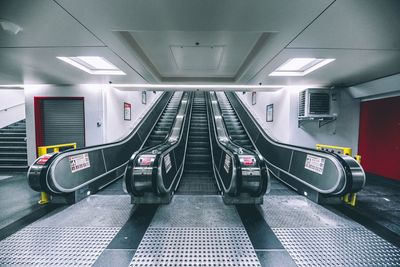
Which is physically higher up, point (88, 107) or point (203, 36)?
point (203, 36)

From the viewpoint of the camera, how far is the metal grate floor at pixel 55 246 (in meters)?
1.76

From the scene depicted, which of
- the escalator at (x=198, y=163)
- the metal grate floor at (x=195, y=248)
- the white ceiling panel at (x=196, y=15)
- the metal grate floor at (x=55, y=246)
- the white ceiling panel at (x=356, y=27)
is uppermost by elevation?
the white ceiling panel at (x=196, y=15)

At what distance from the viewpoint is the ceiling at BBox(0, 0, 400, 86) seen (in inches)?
71.3

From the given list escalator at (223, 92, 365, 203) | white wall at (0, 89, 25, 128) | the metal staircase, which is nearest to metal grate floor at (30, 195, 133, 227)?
escalator at (223, 92, 365, 203)

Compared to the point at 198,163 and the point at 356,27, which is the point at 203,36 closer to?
the point at 356,27

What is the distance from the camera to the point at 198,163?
5.26m

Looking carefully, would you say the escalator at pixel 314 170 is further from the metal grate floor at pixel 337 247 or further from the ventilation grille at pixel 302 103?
the ventilation grille at pixel 302 103

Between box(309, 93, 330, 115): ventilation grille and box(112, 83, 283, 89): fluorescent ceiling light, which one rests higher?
box(112, 83, 283, 89): fluorescent ceiling light

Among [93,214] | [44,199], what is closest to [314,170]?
[93,214]

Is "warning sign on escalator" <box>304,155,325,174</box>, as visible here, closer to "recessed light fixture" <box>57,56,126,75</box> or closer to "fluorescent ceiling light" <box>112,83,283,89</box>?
"fluorescent ceiling light" <box>112,83,283,89</box>

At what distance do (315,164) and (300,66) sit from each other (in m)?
2.30

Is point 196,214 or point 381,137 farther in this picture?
point 381,137

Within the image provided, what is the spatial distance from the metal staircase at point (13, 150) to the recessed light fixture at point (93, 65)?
4.16 metres

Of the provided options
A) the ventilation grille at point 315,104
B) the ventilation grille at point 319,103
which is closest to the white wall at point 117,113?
the ventilation grille at point 315,104
